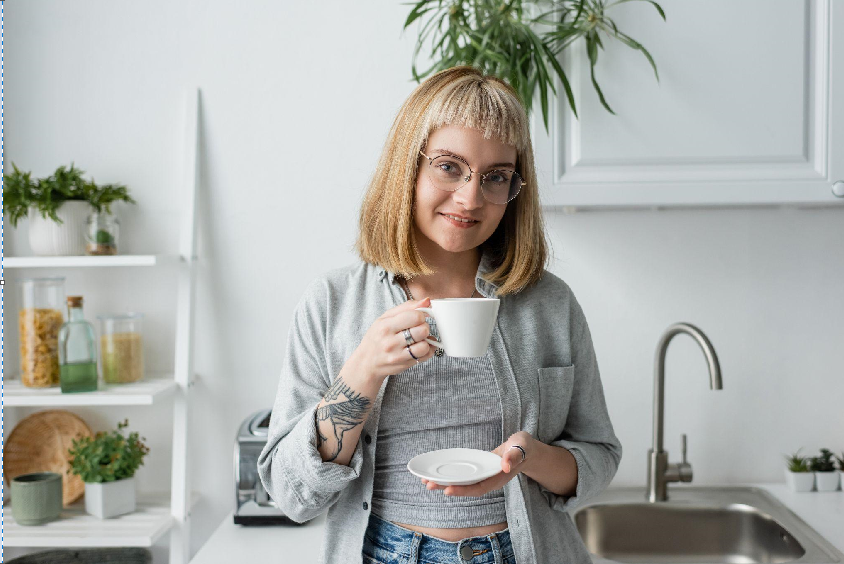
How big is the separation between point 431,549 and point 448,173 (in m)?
0.54

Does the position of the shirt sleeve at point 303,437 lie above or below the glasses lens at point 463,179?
below

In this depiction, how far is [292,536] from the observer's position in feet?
5.11

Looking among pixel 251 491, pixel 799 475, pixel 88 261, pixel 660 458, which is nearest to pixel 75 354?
pixel 88 261

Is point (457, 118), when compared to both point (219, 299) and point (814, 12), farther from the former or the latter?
point (219, 299)

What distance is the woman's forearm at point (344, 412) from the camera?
950 mm

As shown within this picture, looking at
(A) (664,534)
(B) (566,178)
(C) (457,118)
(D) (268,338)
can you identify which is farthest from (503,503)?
(D) (268,338)

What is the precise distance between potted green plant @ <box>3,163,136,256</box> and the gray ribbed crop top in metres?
1.01

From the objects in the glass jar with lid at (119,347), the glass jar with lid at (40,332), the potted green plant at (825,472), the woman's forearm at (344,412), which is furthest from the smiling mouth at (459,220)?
the potted green plant at (825,472)

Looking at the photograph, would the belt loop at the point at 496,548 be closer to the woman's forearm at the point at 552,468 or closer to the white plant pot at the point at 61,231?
the woman's forearm at the point at 552,468

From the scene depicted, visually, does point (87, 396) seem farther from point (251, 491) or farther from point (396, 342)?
point (396, 342)

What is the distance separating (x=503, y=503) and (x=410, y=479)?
0.14 metres

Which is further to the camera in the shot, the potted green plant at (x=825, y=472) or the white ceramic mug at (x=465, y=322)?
the potted green plant at (x=825, y=472)

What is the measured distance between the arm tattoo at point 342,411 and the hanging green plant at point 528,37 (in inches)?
28.6

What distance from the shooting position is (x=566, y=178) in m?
1.48
